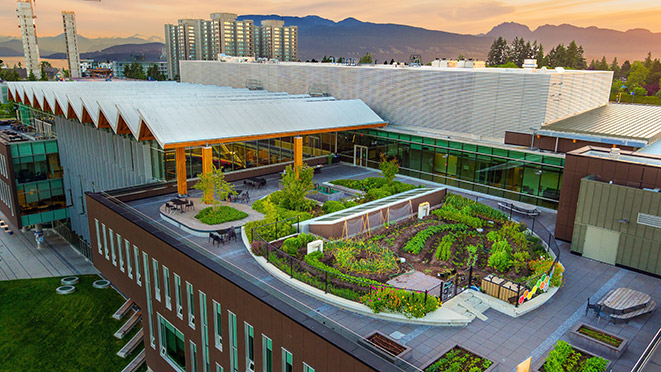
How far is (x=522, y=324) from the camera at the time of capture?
1259 centimetres

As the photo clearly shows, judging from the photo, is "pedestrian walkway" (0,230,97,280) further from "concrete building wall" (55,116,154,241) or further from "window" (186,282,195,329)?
"window" (186,282,195,329)

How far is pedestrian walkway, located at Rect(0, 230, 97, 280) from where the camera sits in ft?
110

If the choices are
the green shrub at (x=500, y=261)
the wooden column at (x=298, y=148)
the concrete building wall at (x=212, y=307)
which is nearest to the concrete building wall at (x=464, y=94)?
the wooden column at (x=298, y=148)

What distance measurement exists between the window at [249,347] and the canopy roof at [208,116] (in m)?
11.3

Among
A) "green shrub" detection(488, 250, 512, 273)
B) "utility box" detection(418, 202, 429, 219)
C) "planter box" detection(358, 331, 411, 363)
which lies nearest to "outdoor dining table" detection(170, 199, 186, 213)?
"utility box" detection(418, 202, 429, 219)

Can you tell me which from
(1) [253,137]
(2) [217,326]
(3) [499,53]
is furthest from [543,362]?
(3) [499,53]

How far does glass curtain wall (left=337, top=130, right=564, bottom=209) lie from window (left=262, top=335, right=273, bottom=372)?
16639mm

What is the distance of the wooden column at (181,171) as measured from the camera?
74.2ft

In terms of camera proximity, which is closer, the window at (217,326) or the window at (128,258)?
the window at (217,326)

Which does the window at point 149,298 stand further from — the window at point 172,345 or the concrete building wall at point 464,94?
the concrete building wall at point 464,94

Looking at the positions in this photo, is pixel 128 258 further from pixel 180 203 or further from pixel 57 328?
pixel 57 328

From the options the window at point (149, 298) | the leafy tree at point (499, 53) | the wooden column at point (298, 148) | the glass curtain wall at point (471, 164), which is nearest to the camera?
the window at point (149, 298)

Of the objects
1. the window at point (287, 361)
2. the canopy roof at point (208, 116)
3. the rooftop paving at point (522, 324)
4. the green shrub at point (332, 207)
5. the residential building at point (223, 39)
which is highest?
the residential building at point (223, 39)

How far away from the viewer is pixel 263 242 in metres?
16.0
